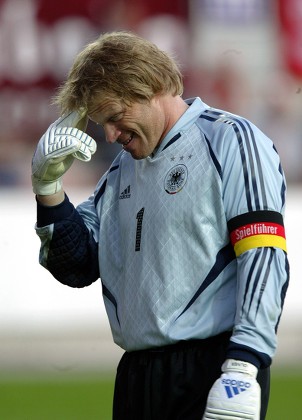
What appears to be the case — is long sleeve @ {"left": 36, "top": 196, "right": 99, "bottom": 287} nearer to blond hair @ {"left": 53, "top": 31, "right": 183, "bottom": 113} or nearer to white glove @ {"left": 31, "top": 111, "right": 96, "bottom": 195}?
white glove @ {"left": 31, "top": 111, "right": 96, "bottom": 195}

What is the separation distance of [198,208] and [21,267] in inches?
269

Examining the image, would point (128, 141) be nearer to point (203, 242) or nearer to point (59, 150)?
point (59, 150)

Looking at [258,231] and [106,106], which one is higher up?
[106,106]

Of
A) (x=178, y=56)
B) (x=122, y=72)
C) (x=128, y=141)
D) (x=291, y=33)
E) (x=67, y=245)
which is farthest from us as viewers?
(x=291, y=33)

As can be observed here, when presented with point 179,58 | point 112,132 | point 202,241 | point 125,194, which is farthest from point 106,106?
point 179,58

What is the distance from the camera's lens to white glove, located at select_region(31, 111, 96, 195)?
436cm

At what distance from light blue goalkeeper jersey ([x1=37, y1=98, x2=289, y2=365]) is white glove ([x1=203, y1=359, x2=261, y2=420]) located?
1.9 inches

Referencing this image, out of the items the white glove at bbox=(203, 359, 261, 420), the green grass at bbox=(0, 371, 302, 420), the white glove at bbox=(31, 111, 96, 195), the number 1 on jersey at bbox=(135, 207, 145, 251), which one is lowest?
the white glove at bbox=(203, 359, 261, 420)

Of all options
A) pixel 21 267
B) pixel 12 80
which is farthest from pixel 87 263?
pixel 12 80

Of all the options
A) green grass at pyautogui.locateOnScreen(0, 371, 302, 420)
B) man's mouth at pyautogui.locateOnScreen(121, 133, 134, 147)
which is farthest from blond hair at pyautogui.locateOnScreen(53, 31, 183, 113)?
green grass at pyautogui.locateOnScreen(0, 371, 302, 420)

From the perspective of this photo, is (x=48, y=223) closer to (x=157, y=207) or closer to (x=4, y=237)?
(x=157, y=207)

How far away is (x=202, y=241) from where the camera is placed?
4.09m

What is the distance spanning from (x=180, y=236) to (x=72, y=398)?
5.07m

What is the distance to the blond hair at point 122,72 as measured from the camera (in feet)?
13.4
